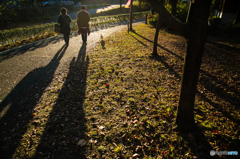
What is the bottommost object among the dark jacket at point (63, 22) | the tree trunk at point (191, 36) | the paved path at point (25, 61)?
the paved path at point (25, 61)

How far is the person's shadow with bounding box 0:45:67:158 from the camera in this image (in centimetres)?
312

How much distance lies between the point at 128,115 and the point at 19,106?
3204 millimetres

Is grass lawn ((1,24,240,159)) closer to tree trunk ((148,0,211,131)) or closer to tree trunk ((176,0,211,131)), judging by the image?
tree trunk ((176,0,211,131))

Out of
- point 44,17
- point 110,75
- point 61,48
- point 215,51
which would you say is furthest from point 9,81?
point 44,17

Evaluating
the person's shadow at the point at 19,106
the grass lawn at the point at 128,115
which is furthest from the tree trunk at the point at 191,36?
the person's shadow at the point at 19,106

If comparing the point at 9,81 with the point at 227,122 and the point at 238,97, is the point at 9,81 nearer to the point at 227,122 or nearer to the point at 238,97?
the point at 227,122

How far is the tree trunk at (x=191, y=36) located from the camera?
2.47 metres

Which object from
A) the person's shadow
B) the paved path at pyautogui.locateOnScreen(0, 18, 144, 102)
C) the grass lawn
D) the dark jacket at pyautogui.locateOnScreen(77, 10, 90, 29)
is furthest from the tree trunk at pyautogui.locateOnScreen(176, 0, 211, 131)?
the dark jacket at pyautogui.locateOnScreen(77, 10, 90, 29)

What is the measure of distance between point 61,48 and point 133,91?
682 centimetres

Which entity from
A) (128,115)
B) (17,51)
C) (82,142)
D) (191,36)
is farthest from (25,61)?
(191,36)

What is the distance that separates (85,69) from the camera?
6695 millimetres

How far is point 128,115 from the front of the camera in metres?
3.95

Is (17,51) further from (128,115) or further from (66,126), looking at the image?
(128,115)

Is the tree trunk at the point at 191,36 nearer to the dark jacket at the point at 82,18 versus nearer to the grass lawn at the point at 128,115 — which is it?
the grass lawn at the point at 128,115
